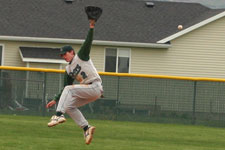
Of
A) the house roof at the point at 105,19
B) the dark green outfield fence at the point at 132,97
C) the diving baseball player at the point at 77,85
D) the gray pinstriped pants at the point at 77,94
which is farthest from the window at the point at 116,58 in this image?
the gray pinstriped pants at the point at 77,94

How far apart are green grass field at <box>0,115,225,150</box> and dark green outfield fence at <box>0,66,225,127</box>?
3.33 m

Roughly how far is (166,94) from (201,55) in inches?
383

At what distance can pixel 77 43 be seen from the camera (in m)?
31.8

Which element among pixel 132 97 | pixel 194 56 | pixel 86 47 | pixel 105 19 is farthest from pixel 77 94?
pixel 105 19

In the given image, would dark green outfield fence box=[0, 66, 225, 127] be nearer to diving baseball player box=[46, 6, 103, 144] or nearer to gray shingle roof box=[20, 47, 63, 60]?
gray shingle roof box=[20, 47, 63, 60]

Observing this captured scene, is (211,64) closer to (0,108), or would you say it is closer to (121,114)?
(121,114)

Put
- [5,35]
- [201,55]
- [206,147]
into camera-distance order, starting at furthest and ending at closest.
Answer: [201,55] → [5,35] → [206,147]

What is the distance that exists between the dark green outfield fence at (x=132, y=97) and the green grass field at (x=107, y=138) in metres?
3.33

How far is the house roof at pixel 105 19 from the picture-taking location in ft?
106

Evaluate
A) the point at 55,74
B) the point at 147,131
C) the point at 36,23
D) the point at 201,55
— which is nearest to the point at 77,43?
the point at 36,23

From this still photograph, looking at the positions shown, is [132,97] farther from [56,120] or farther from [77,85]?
[56,120]

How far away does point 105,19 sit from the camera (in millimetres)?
34406

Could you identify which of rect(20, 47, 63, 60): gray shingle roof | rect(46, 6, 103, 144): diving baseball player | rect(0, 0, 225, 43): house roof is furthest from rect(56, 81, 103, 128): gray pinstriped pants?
rect(0, 0, 225, 43): house roof

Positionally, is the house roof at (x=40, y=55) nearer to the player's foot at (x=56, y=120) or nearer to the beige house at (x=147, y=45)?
the beige house at (x=147, y=45)
